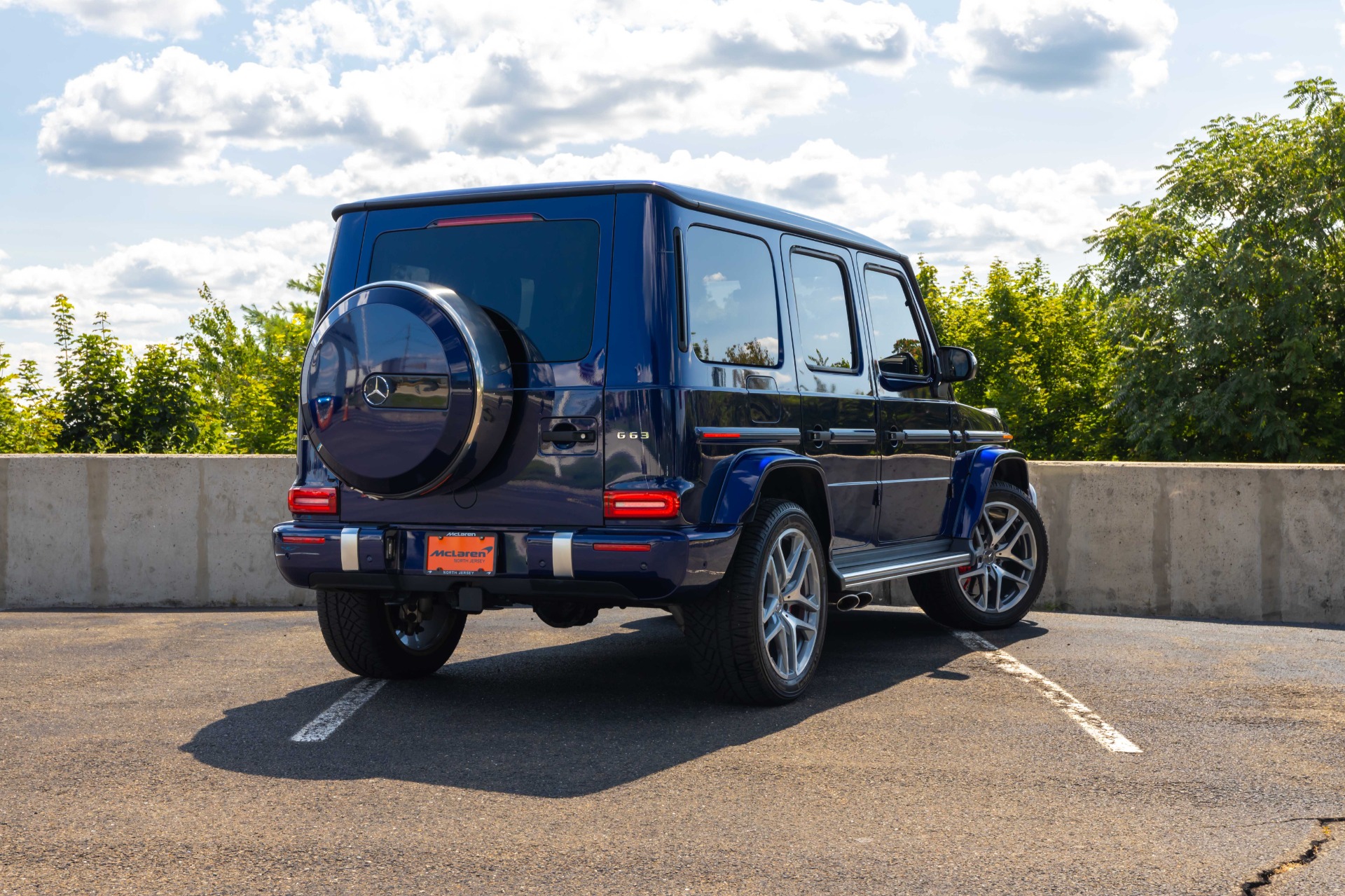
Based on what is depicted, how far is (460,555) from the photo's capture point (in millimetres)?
5289

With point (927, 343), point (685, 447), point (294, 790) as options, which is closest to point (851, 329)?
point (927, 343)

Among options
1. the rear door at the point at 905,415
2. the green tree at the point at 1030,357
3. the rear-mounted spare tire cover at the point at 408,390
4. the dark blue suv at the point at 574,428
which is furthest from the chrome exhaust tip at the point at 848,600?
the green tree at the point at 1030,357

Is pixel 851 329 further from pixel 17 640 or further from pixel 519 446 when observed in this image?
pixel 17 640

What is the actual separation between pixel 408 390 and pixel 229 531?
4.89 meters

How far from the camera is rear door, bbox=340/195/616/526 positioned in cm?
518

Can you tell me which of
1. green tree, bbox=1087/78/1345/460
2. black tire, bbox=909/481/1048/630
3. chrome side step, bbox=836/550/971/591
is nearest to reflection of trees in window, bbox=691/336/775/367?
chrome side step, bbox=836/550/971/591

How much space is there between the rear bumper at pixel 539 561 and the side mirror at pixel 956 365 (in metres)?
2.72

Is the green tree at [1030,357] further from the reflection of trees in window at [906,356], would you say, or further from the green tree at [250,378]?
the reflection of trees in window at [906,356]

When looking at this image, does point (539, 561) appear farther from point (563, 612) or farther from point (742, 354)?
point (742, 354)

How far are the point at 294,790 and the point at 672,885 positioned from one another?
154cm

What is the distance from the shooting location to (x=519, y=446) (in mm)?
5258

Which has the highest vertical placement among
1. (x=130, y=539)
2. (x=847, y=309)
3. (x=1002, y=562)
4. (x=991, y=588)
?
(x=847, y=309)

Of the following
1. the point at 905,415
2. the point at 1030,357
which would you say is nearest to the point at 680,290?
the point at 905,415

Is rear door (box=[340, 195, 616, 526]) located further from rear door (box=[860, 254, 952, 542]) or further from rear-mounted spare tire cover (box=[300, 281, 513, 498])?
rear door (box=[860, 254, 952, 542])
